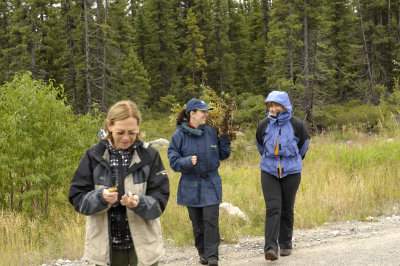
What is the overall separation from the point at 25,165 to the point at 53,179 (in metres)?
0.59

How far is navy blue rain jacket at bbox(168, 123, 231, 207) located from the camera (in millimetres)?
4602

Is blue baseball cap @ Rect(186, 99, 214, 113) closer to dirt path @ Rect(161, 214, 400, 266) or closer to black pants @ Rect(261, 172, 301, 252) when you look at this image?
black pants @ Rect(261, 172, 301, 252)

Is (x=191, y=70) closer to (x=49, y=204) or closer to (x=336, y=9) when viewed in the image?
(x=336, y=9)

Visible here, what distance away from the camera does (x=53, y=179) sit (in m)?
7.75

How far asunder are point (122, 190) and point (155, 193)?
0.76 feet

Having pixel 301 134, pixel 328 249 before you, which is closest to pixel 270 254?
pixel 328 249

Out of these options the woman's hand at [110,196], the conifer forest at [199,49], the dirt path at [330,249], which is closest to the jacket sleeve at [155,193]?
the woman's hand at [110,196]

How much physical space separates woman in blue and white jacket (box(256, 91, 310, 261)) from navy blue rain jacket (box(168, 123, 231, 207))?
1.75 feet

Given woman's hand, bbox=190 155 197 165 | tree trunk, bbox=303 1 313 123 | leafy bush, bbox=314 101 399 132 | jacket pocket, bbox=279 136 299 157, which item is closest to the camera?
woman's hand, bbox=190 155 197 165

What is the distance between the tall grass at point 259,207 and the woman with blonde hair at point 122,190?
2884 mm

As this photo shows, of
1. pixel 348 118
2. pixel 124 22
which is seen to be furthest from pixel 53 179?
pixel 124 22

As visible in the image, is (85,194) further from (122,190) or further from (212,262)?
(212,262)

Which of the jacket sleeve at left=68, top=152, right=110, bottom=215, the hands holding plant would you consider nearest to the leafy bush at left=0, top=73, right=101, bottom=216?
the jacket sleeve at left=68, top=152, right=110, bottom=215

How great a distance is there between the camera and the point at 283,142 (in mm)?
4676
